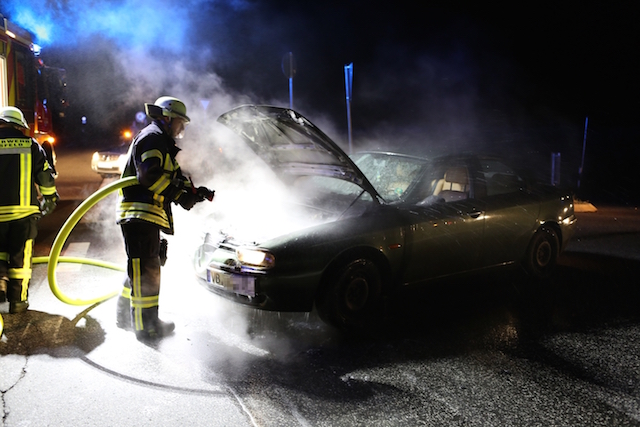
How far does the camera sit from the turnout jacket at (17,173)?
4.44 metres

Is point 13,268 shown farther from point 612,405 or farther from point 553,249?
point 553,249

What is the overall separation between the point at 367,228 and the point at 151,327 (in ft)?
5.98

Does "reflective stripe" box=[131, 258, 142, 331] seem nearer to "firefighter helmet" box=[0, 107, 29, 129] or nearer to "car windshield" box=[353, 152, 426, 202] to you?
"firefighter helmet" box=[0, 107, 29, 129]

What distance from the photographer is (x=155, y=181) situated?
390cm

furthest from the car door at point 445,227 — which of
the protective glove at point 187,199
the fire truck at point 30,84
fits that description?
the fire truck at point 30,84

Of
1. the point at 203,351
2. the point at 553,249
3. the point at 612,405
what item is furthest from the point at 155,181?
the point at 553,249

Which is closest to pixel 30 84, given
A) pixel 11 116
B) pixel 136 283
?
pixel 11 116

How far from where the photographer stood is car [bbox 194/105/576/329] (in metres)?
3.98

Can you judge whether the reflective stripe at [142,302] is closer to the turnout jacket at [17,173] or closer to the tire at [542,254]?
the turnout jacket at [17,173]

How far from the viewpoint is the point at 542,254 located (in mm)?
5801

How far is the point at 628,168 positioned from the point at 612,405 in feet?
61.3

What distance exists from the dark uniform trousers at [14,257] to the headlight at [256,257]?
1977 mm

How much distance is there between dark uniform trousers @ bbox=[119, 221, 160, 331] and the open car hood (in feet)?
4.13

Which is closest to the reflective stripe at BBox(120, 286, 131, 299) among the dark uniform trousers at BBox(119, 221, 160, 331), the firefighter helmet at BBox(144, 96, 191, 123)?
the dark uniform trousers at BBox(119, 221, 160, 331)
